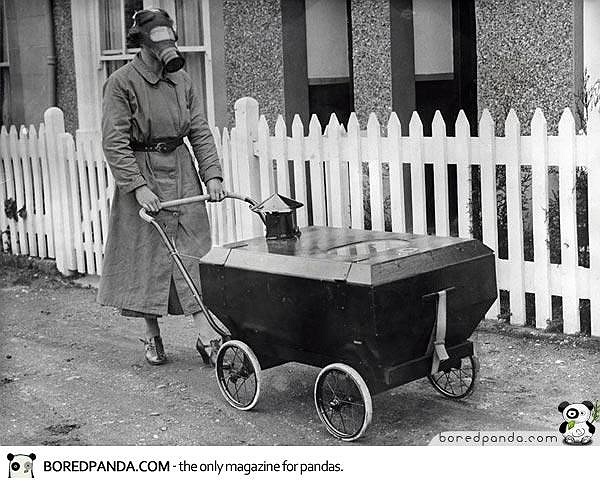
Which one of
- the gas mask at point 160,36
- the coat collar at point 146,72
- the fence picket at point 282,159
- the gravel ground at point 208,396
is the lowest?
the gravel ground at point 208,396

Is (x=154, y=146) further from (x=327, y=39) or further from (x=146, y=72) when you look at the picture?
(x=327, y=39)

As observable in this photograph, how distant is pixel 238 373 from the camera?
15.0ft

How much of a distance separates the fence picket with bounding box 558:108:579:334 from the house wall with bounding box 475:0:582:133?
4.07 feet

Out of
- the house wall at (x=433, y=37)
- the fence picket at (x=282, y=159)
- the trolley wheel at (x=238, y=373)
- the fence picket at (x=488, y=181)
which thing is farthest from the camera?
the house wall at (x=433, y=37)

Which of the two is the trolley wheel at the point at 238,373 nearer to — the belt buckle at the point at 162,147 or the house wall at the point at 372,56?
the belt buckle at the point at 162,147

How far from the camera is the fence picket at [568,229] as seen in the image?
5.19m

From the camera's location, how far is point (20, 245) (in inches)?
328

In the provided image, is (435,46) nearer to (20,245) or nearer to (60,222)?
(60,222)

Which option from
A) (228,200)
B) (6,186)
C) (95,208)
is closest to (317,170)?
(228,200)

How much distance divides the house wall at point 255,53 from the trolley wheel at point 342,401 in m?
3.97

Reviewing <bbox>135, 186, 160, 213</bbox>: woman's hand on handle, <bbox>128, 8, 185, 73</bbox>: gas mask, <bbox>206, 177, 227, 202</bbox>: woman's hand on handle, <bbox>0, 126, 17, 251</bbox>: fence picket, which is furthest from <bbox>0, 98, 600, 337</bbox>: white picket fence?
<bbox>135, 186, 160, 213</bbox>: woman's hand on handle

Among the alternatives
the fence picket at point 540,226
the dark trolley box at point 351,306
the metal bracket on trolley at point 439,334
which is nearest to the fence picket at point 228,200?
the fence picket at point 540,226

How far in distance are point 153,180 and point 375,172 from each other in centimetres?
142

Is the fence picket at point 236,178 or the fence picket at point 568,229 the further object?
the fence picket at point 236,178
